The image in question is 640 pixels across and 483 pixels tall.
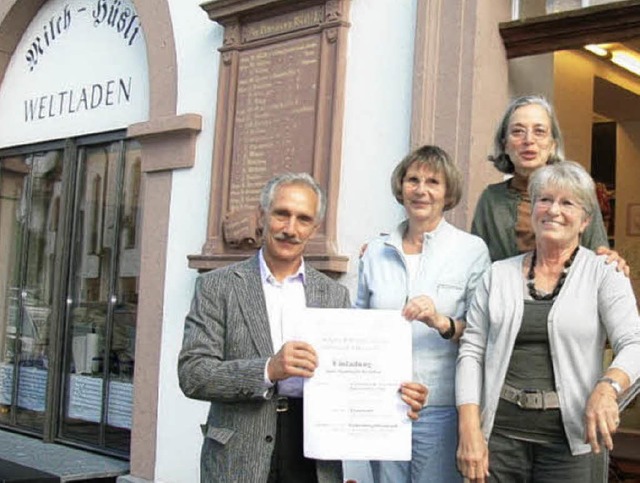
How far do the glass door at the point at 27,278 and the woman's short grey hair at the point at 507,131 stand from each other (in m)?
5.48

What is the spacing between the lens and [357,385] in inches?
115

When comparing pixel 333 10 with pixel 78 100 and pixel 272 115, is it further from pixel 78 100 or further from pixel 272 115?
pixel 78 100

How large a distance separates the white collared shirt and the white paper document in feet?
0.31

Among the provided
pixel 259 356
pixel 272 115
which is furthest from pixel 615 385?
pixel 272 115

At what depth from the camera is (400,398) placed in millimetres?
2955

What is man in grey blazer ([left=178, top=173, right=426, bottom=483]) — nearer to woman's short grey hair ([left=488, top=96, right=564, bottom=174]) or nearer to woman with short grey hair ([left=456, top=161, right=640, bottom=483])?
woman with short grey hair ([left=456, top=161, right=640, bottom=483])

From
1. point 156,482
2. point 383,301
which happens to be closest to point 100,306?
point 156,482

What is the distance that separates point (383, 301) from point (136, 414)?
3.80 m

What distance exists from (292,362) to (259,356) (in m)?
0.19

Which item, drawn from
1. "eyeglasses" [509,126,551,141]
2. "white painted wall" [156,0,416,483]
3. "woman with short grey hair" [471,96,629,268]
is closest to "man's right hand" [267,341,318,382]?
"woman with short grey hair" [471,96,629,268]

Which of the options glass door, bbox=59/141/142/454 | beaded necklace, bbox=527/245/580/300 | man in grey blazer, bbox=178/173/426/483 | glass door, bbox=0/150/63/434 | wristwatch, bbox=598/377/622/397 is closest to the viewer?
wristwatch, bbox=598/377/622/397

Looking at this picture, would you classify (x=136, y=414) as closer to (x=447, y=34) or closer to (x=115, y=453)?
(x=115, y=453)

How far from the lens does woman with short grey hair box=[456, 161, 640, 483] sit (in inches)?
114

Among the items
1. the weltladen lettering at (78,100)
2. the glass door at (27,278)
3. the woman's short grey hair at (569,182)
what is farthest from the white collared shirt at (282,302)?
the glass door at (27,278)
